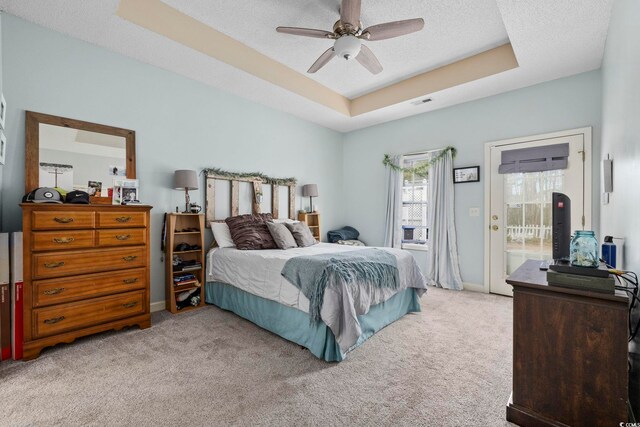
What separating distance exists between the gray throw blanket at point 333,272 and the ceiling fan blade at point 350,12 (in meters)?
2.02

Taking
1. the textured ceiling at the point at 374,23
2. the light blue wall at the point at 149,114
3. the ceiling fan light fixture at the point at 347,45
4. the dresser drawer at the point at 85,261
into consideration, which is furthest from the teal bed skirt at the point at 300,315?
the textured ceiling at the point at 374,23

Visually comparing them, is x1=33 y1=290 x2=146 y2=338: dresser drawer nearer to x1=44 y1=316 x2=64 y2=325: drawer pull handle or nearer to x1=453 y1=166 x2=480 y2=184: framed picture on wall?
x1=44 y1=316 x2=64 y2=325: drawer pull handle

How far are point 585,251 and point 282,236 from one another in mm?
2658

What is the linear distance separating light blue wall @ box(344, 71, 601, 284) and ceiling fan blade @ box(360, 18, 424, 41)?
2246mm

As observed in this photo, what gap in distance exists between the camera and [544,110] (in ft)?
11.6

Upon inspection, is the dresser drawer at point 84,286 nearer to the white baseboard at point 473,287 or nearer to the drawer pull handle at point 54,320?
the drawer pull handle at point 54,320

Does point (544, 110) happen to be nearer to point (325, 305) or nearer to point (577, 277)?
point (577, 277)

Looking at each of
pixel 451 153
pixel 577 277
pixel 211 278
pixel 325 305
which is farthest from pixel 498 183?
pixel 211 278

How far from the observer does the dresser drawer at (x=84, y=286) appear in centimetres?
219

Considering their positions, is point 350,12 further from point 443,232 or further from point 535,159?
point 443,232

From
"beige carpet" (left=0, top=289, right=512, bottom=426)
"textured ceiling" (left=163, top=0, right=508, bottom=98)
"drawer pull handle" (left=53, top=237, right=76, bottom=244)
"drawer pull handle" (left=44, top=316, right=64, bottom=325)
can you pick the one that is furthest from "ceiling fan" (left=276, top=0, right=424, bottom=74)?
"drawer pull handle" (left=44, top=316, right=64, bottom=325)

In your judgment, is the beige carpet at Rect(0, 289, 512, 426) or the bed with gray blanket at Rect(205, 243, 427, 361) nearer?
the beige carpet at Rect(0, 289, 512, 426)

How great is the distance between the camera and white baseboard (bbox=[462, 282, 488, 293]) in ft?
13.1

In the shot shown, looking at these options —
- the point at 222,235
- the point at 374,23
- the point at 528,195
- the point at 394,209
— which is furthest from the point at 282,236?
the point at 528,195
